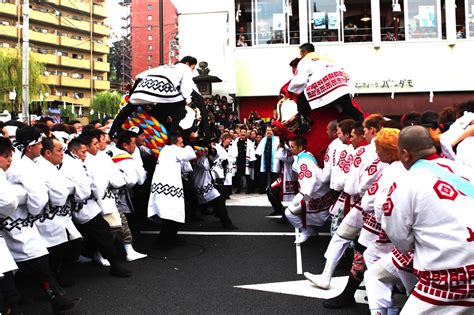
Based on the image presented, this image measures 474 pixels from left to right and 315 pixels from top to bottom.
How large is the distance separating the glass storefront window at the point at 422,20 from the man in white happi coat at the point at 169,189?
16585 mm

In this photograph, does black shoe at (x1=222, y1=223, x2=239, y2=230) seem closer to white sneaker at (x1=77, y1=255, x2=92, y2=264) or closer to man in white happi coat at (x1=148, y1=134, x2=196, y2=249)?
man in white happi coat at (x1=148, y1=134, x2=196, y2=249)

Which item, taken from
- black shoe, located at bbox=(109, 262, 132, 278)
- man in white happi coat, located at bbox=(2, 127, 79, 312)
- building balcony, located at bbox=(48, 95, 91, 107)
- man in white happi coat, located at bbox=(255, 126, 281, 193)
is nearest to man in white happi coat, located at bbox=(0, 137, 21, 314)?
man in white happi coat, located at bbox=(2, 127, 79, 312)

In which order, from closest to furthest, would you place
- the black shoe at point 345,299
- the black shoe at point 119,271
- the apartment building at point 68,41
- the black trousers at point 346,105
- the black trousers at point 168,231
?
the black shoe at point 345,299, the black shoe at point 119,271, the black trousers at point 168,231, the black trousers at point 346,105, the apartment building at point 68,41

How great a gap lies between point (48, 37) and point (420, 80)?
137ft

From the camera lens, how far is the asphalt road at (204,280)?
152 inches

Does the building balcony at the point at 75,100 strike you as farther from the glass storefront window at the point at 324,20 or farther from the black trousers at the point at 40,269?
the black trousers at the point at 40,269

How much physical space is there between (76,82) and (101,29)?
8.15m

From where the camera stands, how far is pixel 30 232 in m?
3.53

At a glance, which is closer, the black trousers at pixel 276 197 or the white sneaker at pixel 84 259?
the white sneaker at pixel 84 259

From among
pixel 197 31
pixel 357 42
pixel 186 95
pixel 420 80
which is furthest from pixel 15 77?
pixel 186 95

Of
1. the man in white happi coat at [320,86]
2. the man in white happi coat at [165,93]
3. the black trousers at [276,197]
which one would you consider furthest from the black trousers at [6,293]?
the black trousers at [276,197]

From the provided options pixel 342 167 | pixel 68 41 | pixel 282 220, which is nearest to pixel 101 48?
pixel 68 41

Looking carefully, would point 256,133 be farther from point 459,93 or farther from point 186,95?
point 459,93

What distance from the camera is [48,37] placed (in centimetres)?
4912
